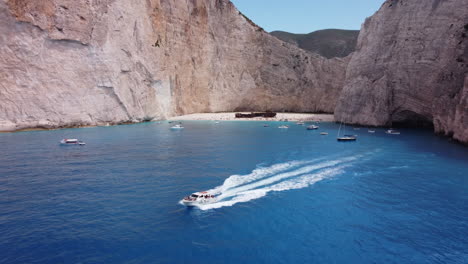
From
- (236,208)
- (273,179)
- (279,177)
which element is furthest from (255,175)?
(236,208)

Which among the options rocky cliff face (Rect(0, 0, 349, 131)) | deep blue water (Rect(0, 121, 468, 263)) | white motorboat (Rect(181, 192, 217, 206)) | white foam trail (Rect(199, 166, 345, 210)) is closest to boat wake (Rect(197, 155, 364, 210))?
white foam trail (Rect(199, 166, 345, 210))

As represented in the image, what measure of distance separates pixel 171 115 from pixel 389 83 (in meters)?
60.5

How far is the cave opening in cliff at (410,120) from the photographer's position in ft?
217

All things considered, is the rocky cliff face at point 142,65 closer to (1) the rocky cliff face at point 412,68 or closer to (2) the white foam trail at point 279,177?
(1) the rocky cliff face at point 412,68

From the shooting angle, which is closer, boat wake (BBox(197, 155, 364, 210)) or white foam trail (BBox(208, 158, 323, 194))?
boat wake (BBox(197, 155, 364, 210))

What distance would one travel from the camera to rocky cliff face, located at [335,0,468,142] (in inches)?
1944

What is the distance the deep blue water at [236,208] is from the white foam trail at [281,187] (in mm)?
97

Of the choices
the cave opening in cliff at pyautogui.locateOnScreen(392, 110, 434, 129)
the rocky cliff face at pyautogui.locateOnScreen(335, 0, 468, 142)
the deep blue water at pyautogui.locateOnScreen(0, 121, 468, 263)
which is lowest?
the deep blue water at pyautogui.locateOnScreen(0, 121, 468, 263)

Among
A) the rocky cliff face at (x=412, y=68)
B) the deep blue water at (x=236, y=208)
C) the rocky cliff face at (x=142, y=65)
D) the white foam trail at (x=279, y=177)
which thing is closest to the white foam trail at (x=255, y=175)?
the deep blue water at (x=236, y=208)

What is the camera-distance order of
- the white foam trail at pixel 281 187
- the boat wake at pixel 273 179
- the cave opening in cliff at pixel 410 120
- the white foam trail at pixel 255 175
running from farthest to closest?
the cave opening in cliff at pixel 410 120
the white foam trail at pixel 255 175
the boat wake at pixel 273 179
the white foam trail at pixel 281 187

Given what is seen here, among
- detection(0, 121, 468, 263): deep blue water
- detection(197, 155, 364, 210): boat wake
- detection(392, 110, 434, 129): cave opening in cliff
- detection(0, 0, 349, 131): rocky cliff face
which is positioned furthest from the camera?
detection(392, 110, 434, 129): cave opening in cliff

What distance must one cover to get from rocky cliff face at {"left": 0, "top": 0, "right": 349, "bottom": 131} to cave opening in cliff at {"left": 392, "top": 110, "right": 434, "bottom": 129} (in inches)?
1601

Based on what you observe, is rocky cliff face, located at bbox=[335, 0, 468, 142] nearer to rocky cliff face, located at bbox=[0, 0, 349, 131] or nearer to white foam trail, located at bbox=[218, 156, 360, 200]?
white foam trail, located at bbox=[218, 156, 360, 200]

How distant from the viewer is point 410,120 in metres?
69.0
